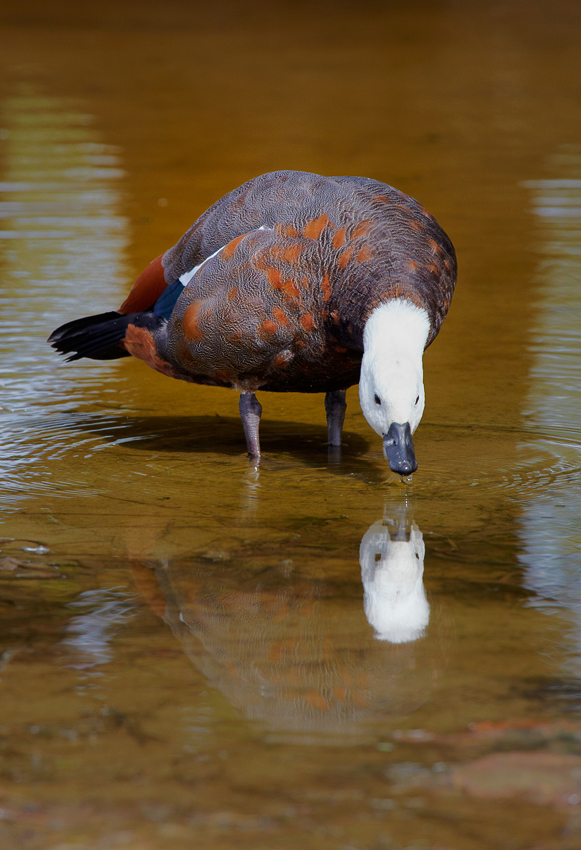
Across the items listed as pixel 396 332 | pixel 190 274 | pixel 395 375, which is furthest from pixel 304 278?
pixel 190 274

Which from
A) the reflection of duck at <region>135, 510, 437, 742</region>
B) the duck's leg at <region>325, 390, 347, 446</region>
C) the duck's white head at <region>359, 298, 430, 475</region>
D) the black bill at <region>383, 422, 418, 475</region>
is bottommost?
the duck's leg at <region>325, 390, 347, 446</region>

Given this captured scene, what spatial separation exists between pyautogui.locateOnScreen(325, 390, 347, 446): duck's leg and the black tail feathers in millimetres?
1090

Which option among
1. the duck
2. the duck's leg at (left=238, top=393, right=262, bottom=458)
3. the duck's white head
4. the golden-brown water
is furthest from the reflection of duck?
the duck's leg at (left=238, top=393, right=262, bottom=458)

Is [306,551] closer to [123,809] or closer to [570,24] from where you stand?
[123,809]

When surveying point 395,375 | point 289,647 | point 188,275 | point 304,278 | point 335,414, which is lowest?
point 335,414

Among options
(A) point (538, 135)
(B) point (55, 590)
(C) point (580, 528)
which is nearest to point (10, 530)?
(B) point (55, 590)

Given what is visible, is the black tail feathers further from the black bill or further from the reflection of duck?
the reflection of duck

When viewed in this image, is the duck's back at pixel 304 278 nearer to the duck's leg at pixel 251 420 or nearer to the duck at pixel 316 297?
the duck at pixel 316 297

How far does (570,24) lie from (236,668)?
24.1 m

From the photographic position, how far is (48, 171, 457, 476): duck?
4.79 metres

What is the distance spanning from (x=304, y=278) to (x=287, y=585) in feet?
4.93

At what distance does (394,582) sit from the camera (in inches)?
169

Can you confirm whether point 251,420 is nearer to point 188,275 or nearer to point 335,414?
point 335,414

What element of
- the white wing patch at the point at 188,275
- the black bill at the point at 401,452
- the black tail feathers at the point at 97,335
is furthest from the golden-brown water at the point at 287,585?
the white wing patch at the point at 188,275
